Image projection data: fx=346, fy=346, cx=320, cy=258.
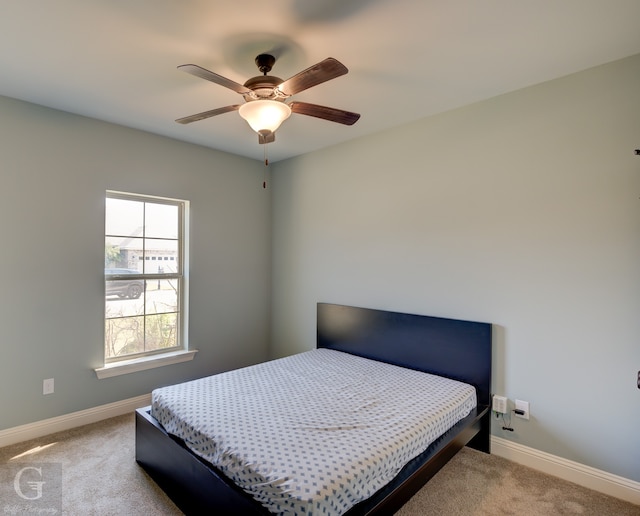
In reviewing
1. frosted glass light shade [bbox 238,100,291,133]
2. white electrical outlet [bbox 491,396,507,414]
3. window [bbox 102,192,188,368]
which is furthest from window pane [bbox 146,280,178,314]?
white electrical outlet [bbox 491,396,507,414]

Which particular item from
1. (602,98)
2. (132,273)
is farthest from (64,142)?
(602,98)

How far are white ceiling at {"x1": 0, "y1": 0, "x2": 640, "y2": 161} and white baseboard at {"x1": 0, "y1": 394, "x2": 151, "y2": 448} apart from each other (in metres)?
2.41

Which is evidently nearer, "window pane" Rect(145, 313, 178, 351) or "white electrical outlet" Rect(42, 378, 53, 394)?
"white electrical outlet" Rect(42, 378, 53, 394)

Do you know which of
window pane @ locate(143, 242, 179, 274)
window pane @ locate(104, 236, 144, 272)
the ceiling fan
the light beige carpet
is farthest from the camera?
window pane @ locate(143, 242, 179, 274)

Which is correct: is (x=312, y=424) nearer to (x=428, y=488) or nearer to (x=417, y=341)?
(x=428, y=488)

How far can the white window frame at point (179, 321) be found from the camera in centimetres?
301

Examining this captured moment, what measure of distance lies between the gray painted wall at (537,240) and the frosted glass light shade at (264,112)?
1.14 meters


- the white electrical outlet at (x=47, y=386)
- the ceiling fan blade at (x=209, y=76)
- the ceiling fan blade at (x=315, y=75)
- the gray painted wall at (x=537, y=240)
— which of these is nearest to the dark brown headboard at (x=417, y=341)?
the gray painted wall at (x=537, y=240)

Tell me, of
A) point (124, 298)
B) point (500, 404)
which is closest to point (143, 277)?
point (124, 298)

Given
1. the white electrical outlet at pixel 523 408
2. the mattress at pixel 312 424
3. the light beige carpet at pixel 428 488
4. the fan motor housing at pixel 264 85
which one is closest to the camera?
the mattress at pixel 312 424

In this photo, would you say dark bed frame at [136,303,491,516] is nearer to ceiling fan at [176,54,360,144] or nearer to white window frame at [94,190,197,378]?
white window frame at [94,190,197,378]

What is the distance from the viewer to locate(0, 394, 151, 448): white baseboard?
→ 2.51 metres

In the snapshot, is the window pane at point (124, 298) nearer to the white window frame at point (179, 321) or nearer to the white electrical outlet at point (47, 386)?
the white window frame at point (179, 321)

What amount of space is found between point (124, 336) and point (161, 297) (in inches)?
18.2
